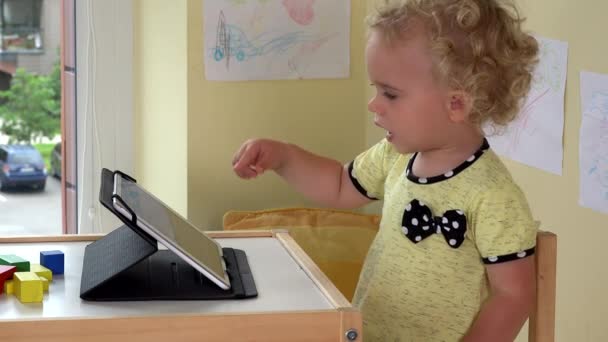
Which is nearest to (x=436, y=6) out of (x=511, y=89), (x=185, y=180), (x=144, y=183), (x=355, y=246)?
(x=511, y=89)

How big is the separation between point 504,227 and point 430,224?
12 centimetres

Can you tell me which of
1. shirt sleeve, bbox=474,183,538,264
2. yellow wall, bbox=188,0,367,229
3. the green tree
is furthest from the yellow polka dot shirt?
the green tree

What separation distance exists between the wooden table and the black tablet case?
0.05 feet

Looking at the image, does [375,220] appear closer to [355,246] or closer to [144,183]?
[355,246]

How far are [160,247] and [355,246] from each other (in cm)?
70

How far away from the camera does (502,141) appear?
5.61ft

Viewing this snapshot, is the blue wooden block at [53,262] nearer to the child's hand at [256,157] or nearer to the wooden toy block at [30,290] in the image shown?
the wooden toy block at [30,290]

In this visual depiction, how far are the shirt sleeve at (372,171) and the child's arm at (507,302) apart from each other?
31cm

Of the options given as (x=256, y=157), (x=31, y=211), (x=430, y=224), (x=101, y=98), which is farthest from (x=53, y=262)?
(x=31, y=211)

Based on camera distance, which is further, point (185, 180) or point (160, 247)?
point (185, 180)

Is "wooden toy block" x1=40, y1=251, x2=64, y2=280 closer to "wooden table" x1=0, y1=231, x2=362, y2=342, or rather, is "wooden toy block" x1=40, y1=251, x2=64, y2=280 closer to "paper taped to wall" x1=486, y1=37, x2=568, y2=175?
"wooden table" x1=0, y1=231, x2=362, y2=342

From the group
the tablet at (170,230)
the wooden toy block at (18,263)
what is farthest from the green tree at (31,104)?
the wooden toy block at (18,263)

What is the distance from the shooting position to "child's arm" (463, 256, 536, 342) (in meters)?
1.21

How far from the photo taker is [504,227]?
121 cm
